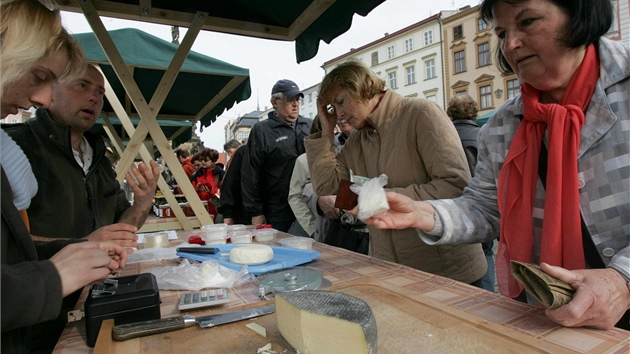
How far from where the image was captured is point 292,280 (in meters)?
1.38

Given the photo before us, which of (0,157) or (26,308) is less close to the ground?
(0,157)

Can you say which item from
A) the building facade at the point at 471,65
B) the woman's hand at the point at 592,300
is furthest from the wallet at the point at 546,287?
the building facade at the point at 471,65

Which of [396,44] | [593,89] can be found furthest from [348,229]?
[396,44]

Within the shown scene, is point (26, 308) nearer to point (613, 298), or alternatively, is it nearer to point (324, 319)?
point (324, 319)

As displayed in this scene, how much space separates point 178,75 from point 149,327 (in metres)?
4.76

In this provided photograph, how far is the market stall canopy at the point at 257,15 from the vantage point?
2.71m

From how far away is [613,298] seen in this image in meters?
0.98

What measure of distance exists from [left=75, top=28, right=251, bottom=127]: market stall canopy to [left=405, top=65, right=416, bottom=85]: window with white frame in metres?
33.3

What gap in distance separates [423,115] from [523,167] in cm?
72

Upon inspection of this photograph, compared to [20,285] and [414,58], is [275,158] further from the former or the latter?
[414,58]

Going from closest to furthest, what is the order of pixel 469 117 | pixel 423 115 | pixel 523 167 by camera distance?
pixel 523 167 → pixel 423 115 → pixel 469 117

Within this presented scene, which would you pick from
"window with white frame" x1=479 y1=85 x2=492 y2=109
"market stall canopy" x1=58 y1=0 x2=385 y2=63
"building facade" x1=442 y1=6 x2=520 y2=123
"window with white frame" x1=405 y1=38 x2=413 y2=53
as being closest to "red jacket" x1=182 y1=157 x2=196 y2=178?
"market stall canopy" x1=58 y1=0 x2=385 y2=63

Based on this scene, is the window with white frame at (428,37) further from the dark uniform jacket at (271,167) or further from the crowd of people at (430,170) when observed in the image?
the crowd of people at (430,170)

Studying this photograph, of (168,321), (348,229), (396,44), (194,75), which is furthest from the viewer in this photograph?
(396,44)
